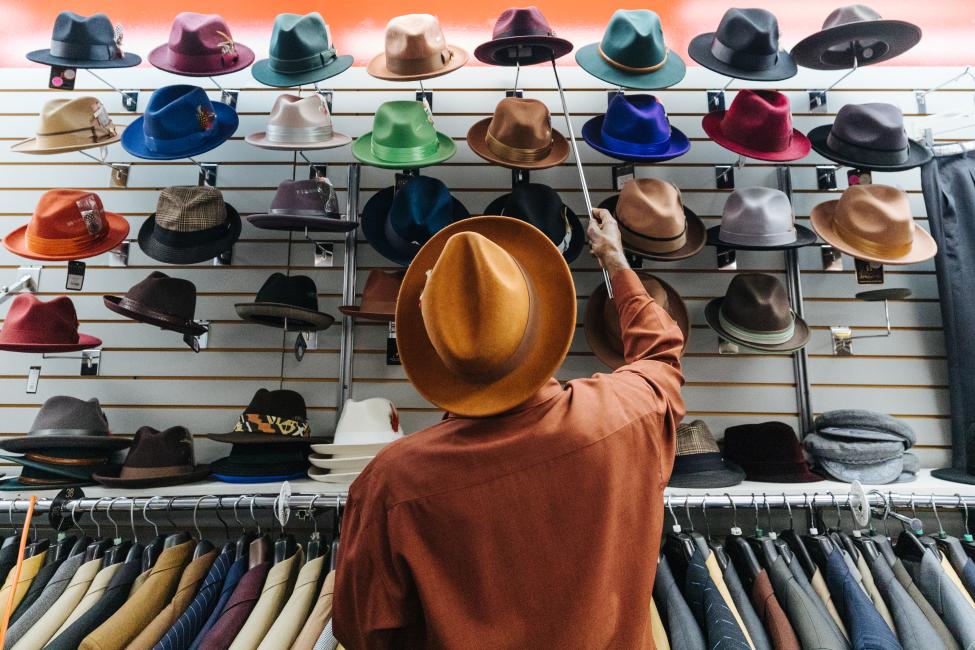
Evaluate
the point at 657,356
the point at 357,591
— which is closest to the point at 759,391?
the point at 657,356

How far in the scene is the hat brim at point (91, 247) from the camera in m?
2.70

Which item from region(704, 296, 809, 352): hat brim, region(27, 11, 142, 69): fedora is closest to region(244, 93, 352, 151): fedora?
region(27, 11, 142, 69): fedora

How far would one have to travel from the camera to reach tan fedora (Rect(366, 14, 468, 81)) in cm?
262

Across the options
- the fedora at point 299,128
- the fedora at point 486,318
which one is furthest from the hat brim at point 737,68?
the fedora at point 486,318

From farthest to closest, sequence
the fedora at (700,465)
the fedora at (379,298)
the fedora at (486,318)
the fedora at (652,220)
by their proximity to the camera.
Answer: the fedora at (379,298) → the fedora at (652,220) → the fedora at (700,465) → the fedora at (486,318)

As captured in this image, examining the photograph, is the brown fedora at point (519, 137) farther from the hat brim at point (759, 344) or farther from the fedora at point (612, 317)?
the hat brim at point (759, 344)

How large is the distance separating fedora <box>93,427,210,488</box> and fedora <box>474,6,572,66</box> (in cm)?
217

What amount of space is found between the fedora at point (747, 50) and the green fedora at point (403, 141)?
1.26m

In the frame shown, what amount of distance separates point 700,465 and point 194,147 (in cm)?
265

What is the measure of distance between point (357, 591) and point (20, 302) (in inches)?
94.0

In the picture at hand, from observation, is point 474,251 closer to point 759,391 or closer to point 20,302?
point 759,391

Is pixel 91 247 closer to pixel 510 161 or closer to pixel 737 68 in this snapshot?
pixel 510 161

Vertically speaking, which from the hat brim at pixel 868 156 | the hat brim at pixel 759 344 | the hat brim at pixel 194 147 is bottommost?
the hat brim at pixel 759 344

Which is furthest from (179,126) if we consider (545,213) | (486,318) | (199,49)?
(486,318)
